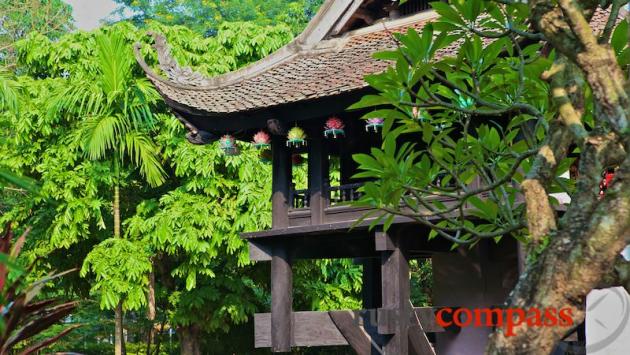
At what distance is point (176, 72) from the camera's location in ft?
42.6

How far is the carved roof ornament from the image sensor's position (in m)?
12.7

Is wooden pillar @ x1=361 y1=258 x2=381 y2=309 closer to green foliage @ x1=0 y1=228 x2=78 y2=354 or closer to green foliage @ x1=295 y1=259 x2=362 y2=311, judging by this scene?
green foliage @ x1=295 y1=259 x2=362 y2=311

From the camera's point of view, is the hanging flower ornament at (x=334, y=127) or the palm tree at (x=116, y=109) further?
the palm tree at (x=116, y=109)

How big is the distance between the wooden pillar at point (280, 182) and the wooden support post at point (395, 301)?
1.58 meters

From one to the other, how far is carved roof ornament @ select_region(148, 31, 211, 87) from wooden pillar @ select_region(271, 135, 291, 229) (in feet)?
5.60

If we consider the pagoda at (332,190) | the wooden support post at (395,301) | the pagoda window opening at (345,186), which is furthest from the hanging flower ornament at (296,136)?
the wooden support post at (395,301)

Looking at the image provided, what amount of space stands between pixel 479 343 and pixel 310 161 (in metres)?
3.13

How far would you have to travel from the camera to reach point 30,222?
763 inches

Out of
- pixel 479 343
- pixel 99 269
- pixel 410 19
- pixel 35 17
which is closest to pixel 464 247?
pixel 479 343

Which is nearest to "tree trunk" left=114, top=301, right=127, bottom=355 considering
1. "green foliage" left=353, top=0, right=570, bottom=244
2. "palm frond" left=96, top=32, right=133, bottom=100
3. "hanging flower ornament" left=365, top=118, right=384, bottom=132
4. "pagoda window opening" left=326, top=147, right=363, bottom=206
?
"palm frond" left=96, top=32, right=133, bottom=100

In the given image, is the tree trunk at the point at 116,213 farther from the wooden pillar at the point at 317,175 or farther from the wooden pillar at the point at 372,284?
the wooden pillar at the point at 317,175

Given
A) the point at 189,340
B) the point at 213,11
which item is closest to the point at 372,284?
the point at 189,340

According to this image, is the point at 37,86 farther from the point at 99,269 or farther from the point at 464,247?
the point at 464,247

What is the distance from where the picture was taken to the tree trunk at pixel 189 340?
20156 millimetres
